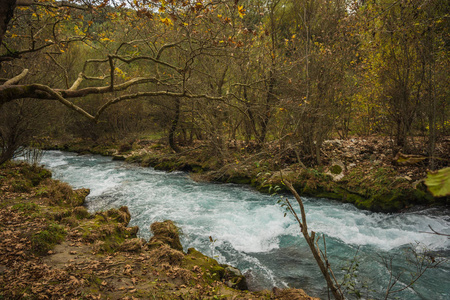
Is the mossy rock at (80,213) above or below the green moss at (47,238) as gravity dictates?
below

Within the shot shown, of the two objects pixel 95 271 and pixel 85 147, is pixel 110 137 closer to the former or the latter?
pixel 85 147

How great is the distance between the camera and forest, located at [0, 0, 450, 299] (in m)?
5.85

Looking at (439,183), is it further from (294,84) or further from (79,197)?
(79,197)

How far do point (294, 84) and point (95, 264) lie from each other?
794cm

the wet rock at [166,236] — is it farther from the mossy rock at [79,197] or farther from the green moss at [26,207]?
the mossy rock at [79,197]

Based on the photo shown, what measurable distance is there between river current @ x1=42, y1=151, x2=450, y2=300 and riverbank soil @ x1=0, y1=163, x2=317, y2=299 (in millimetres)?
846

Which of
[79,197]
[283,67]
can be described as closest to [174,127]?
[79,197]

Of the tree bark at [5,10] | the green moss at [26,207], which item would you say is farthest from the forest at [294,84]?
the tree bark at [5,10]

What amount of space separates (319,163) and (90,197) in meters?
9.20

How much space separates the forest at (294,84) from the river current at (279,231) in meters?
0.78

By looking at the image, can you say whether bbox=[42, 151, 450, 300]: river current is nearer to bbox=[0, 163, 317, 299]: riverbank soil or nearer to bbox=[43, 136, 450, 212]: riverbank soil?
bbox=[43, 136, 450, 212]: riverbank soil

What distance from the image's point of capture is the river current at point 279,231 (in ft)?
17.1

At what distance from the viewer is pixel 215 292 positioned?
393 centimetres

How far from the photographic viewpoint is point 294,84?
9.07 m
